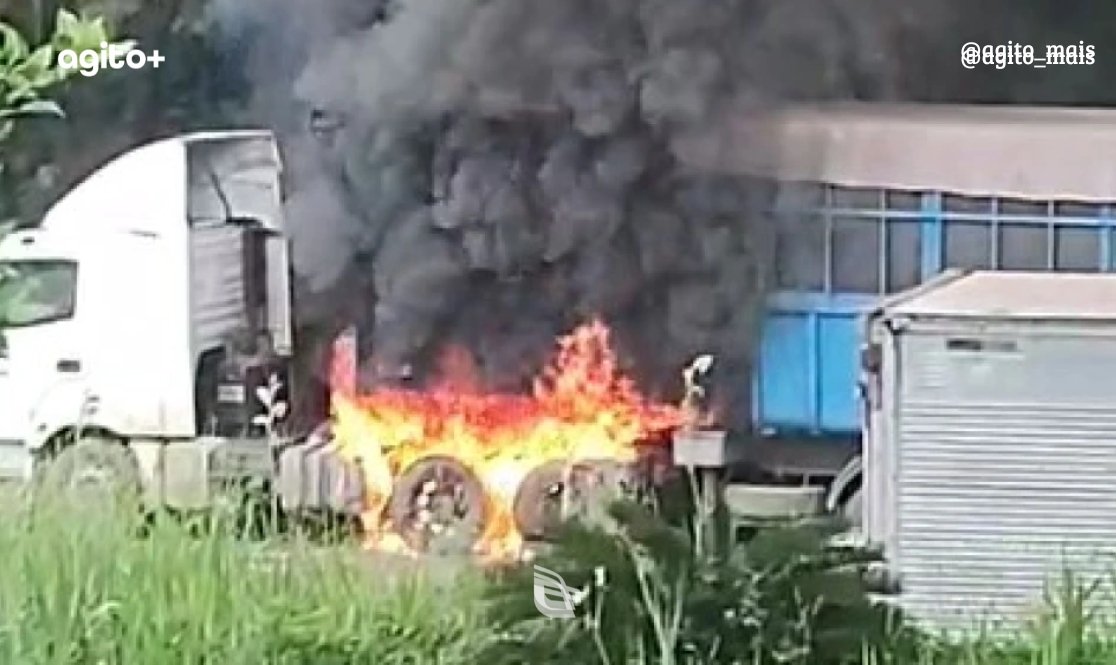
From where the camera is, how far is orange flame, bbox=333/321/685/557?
1808 millimetres

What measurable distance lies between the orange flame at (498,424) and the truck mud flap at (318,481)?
0.03ft

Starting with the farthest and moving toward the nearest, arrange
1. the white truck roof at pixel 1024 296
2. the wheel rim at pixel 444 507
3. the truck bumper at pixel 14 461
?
the truck bumper at pixel 14 461
the wheel rim at pixel 444 507
the white truck roof at pixel 1024 296

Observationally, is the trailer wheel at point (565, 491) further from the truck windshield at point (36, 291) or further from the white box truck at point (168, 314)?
the truck windshield at point (36, 291)

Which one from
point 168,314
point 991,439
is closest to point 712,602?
point 991,439

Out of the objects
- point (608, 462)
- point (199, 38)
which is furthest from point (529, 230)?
point (199, 38)

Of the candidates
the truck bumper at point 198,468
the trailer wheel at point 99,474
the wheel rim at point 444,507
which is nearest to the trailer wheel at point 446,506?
the wheel rim at point 444,507

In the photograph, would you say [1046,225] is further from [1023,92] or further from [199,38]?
[199,38]

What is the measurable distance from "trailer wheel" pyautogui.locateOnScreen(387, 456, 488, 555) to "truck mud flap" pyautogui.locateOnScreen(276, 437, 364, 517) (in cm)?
5

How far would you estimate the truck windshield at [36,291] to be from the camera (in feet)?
6.26

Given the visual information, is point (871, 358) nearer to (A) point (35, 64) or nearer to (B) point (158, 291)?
(B) point (158, 291)

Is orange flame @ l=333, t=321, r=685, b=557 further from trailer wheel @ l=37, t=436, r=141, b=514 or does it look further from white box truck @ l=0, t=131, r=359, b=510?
trailer wheel @ l=37, t=436, r=141, b=514

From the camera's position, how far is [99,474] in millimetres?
1901

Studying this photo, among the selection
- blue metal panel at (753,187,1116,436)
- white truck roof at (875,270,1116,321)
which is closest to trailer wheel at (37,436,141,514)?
blue metal panel at (753,187,1116,436)

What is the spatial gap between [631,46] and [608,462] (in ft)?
1.24
